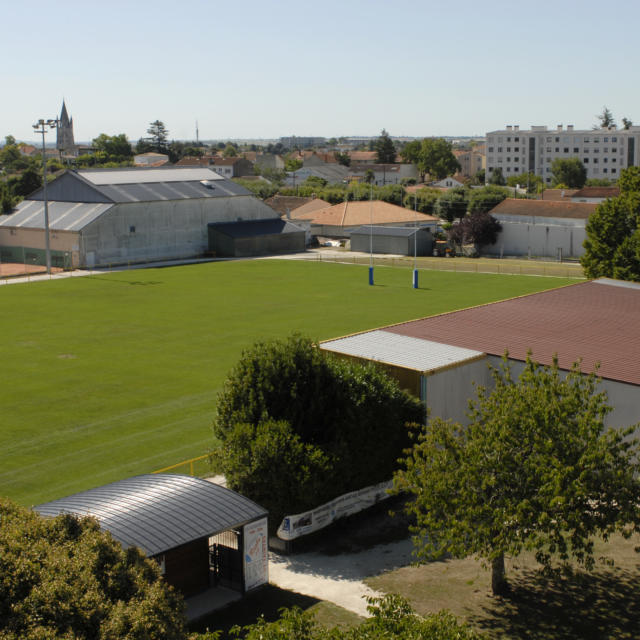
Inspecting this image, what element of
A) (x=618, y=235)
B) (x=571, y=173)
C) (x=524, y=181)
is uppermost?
(x=571, y=173)

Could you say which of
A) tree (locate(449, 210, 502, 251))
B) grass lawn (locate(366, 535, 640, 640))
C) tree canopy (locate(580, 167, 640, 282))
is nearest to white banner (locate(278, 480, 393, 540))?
grass lawn (locate(366, 535, 640, 640))

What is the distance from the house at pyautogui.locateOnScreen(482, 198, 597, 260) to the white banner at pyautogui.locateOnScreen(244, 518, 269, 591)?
216ft

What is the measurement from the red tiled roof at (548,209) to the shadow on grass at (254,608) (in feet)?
263

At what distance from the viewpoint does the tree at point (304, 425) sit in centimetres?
1950

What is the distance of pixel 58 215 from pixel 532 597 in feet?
222

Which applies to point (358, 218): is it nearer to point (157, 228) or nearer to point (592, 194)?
point (157, 228)

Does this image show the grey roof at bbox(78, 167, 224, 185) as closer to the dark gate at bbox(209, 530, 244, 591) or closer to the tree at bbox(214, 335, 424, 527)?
the tree at bbox(214, 335, 424, 527)

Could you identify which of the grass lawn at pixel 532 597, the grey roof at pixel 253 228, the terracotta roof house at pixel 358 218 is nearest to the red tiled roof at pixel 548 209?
the terracotta roof house at pixel 358 218

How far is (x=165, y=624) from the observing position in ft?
35.8

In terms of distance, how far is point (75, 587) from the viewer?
10.7m

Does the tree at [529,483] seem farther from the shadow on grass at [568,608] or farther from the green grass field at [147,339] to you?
the green grass field at [147,339]

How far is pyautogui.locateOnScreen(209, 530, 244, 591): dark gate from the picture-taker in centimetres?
1730

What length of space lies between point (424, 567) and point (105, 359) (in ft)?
75.4

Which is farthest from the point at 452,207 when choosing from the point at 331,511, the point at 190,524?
the point at 190,524
